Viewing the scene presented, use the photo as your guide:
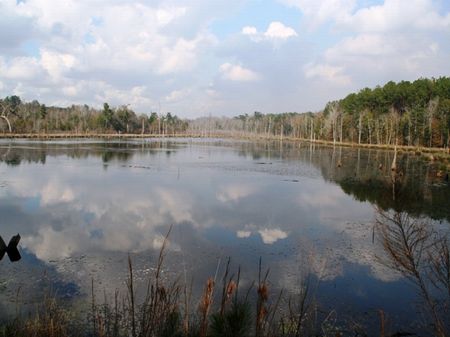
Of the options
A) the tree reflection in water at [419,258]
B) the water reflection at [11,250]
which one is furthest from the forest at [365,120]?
the water reflection at [11,250]

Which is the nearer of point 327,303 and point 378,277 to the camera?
point 327,303

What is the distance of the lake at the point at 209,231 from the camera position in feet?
28.4

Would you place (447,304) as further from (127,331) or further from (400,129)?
(400,129)

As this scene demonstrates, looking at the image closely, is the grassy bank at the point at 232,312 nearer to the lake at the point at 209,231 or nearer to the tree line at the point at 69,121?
the lake at the point at 209,231

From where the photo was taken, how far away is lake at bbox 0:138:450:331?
8.65 meters

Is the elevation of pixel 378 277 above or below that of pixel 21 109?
below

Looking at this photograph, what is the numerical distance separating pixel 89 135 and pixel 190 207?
71835mm

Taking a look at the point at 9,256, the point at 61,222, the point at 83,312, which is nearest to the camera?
the point at 83,312

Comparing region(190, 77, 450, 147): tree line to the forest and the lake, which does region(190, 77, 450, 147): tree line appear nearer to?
the forest

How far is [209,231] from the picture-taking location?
1355 cm

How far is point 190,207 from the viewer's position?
17156 mm

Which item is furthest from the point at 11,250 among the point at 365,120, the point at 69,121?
the point at 69,121

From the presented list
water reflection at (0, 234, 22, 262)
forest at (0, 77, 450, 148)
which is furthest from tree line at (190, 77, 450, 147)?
water reflection at (0, 234, 22, 262)

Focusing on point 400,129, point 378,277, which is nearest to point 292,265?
point 378,277
